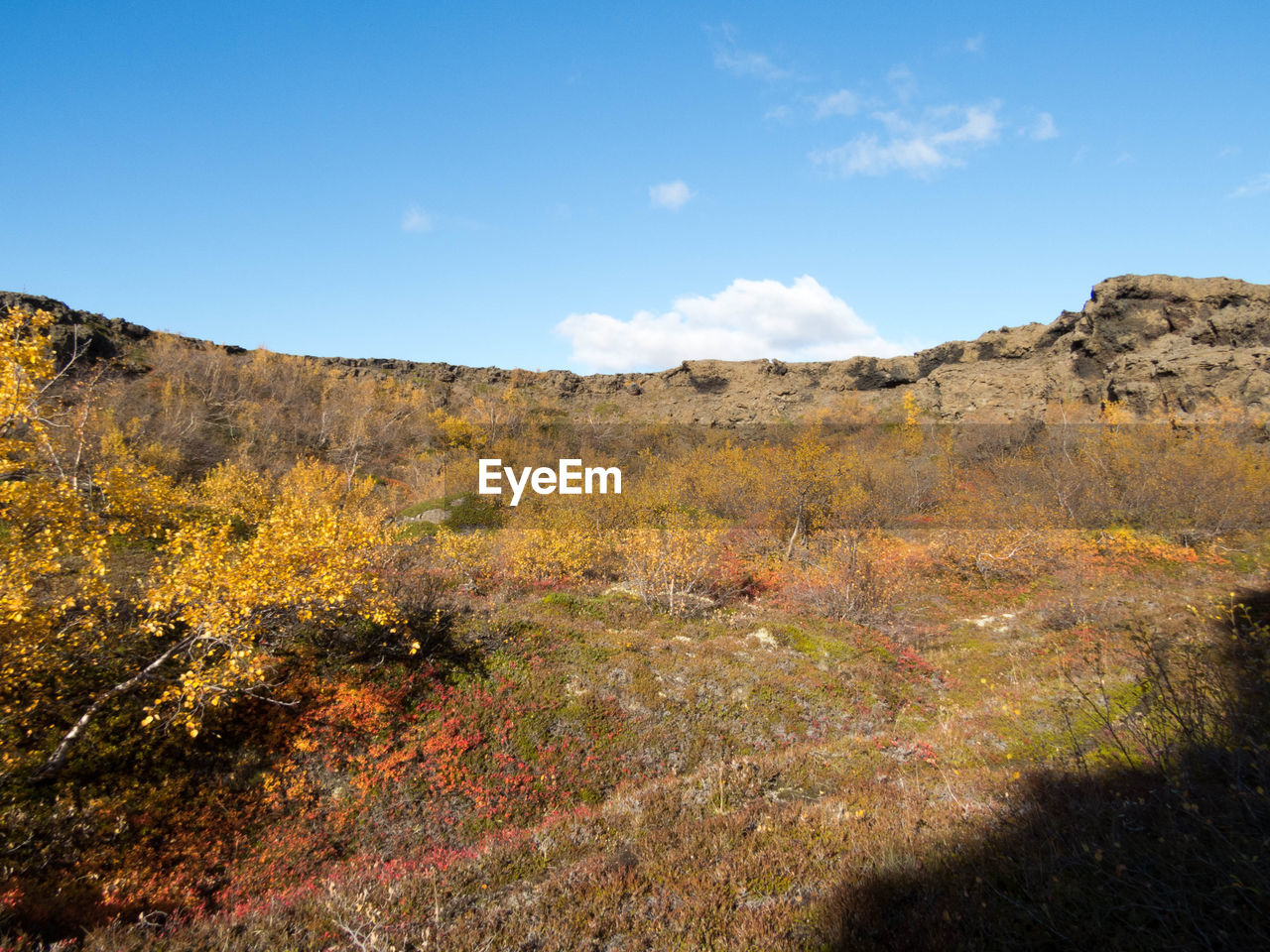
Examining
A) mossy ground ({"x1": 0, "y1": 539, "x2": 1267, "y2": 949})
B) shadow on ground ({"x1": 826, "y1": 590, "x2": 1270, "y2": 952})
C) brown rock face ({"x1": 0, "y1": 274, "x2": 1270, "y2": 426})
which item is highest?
brown rock face ({"x1": 0, "y1": 274, "x2": 1270, "y2": 426})

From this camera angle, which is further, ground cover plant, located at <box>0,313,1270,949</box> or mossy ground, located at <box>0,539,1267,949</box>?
mossy ground, located at <box>0,539,1267,949</box>

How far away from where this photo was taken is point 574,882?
730 cm

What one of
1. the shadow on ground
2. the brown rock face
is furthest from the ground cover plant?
the brown rock face

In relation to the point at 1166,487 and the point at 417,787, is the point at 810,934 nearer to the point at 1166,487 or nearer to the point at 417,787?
the point at 417,787

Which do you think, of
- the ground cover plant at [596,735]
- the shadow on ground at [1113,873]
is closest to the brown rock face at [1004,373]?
the ground cover plant at [596,735]

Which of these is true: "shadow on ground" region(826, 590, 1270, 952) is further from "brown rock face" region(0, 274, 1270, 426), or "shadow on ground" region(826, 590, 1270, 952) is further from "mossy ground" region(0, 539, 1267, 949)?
"brown rock face" region(0, 274, 1270, 426)

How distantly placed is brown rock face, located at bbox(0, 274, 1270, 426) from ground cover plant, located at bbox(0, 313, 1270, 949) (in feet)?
85.8

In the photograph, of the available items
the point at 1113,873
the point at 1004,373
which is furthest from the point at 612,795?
the point at 1004,373

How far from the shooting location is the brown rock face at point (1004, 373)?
44.6 m

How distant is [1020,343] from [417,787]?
284 feet

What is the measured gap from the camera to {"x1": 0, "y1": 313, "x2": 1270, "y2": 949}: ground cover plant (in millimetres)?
5875

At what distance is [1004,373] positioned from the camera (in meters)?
69.2

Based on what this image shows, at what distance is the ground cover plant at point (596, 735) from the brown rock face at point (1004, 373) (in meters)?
26.2

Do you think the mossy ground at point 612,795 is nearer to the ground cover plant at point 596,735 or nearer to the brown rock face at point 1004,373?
the ground cover plant at point 596,735
